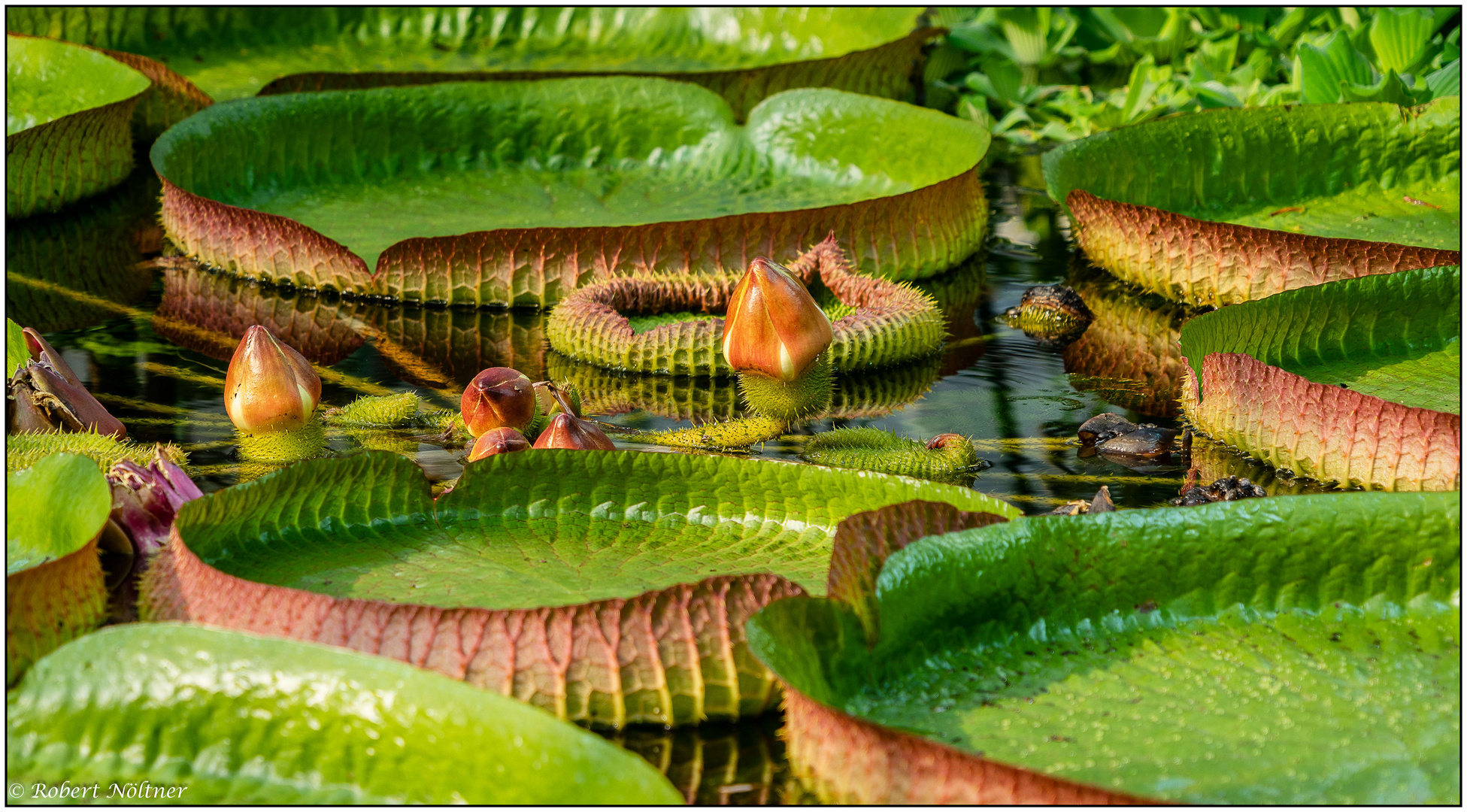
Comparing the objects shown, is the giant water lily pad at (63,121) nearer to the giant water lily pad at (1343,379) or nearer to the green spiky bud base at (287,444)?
the green spiky bud base at (287,444)

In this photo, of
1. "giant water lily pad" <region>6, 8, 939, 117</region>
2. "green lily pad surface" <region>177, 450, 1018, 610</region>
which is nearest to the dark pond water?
"green lily pad surface" <region>177, 450, 1018, 610</region>

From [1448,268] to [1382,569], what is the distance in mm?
1675

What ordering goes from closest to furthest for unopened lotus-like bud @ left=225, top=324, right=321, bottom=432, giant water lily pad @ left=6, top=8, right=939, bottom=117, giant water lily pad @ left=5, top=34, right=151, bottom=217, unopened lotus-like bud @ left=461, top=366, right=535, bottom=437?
unopened lotus-like bud @ left=225, top=324, right=321, bottom=432 → unopened lotus-like bud @ left=461, top=366, right=535, bottom=437 → giant water lily pad @ left=5, top=34, right=151, bottom=217 → giant water lily pad @ left=6, top=8, right=939, bottom=117

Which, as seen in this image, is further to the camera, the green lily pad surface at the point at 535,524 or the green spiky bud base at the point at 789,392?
the green spiky bud base at the point at 789,392

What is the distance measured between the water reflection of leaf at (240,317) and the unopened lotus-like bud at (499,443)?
1427 millimetres

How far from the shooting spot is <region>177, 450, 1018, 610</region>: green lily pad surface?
8.58 ft

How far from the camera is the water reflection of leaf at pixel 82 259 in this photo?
4926mm

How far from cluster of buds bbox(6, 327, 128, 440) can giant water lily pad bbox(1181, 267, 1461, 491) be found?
8.96 ft

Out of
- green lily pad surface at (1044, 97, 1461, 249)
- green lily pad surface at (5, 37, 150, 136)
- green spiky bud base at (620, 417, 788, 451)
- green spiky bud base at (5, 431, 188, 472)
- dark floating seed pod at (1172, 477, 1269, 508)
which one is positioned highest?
green lily pad surface at (5, 37, 150, 136)

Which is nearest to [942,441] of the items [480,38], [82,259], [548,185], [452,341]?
[452,341]

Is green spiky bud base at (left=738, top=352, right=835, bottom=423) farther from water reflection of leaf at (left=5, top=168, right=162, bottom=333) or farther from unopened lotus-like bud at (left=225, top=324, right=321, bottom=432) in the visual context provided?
water reflection of leaf at (left=5, top=168, right=162, bottom=333)

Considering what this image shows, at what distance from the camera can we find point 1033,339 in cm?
469

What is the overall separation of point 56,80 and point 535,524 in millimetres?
4601

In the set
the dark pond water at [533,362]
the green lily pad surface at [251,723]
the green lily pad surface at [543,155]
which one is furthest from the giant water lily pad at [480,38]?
the green lily pad surface at [251,723]
